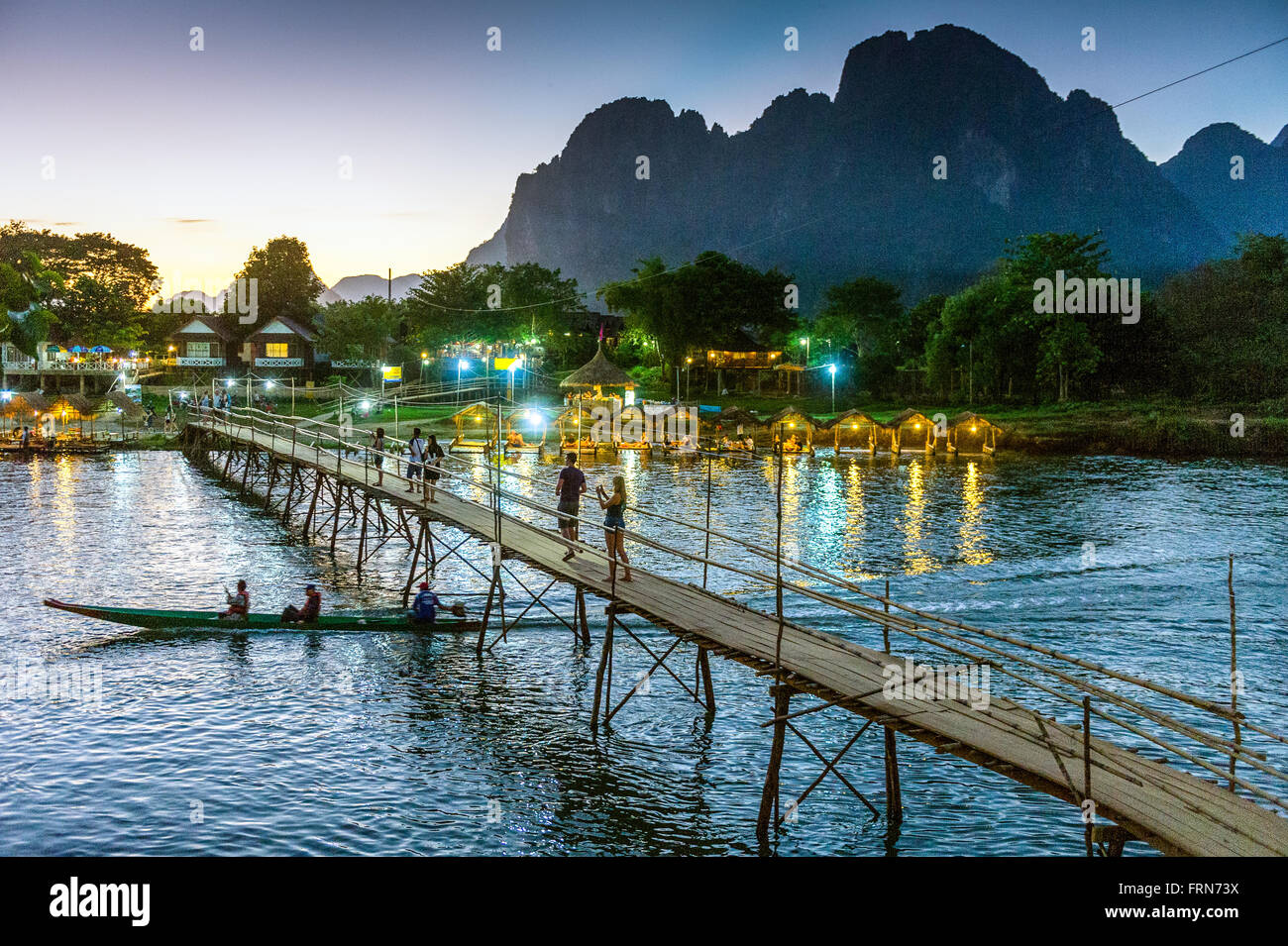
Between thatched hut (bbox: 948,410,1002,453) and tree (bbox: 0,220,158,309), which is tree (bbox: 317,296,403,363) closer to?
tree (bbox: 0,220,158,309)

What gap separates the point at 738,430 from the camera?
248ft

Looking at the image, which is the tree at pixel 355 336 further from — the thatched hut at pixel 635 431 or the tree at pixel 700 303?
the thatched hut at pixel 635 431

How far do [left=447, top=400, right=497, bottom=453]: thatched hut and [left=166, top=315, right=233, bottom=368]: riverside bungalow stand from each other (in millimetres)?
38339

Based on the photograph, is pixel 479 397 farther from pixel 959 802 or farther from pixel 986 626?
pixel 959 802

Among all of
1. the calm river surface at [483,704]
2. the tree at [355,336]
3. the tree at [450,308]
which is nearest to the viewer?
the calm river surface at [483,704]

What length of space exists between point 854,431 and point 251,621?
192 ft

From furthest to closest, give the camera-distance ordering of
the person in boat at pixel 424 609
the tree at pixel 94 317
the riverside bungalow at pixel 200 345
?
the riverside bungalow at pixel 200 345
the tree at pixel 94 317
the person in boat at pixel 424 609

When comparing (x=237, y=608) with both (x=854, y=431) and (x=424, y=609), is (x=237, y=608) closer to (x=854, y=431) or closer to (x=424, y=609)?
(x=424, y=609)

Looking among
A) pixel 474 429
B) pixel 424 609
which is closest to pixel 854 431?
pixel 474 429

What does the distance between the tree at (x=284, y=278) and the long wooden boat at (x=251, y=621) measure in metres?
95.0

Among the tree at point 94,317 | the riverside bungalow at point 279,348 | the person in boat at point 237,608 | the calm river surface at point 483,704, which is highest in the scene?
the tree at point 94,317

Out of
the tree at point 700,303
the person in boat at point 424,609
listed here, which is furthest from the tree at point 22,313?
the person in boat at point 424,609

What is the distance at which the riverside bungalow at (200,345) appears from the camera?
104 metres

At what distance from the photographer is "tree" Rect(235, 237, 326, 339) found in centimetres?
11731
